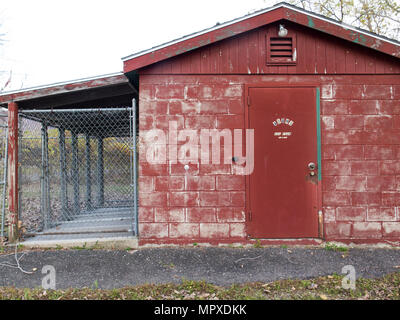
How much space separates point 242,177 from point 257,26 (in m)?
2.63

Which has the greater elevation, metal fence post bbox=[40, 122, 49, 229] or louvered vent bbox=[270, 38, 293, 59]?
louvered vent bbox=[270, 38, 293, 59]

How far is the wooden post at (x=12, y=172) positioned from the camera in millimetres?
4582

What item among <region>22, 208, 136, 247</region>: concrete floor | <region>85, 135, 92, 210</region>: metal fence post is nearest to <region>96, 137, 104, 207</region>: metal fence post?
<region>85, 135, 92, 210</region>: metal fence post

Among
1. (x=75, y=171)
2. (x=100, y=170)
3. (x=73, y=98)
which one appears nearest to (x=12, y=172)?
(x=73, y=98)

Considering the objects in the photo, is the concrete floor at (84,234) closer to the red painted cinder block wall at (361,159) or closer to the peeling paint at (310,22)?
the red painted cinder block wall at (361,159)

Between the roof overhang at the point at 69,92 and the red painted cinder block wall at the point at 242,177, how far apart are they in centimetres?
68

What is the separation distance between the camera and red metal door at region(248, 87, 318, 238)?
4453mm

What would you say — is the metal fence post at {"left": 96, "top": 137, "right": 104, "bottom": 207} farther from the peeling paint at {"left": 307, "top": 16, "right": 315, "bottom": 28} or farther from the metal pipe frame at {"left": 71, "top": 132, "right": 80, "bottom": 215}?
the peeling paint at {"left": 307, "top": 16, "right": 315, "bottom": 28}

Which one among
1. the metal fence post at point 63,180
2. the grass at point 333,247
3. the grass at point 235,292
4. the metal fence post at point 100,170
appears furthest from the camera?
the metal fence post at point 100,170

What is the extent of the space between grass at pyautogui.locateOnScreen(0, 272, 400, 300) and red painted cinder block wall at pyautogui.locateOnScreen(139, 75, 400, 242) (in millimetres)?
1171

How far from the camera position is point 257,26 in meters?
4.42

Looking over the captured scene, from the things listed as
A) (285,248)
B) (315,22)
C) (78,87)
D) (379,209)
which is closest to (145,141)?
(78,87)

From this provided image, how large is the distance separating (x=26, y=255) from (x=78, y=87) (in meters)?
3.00

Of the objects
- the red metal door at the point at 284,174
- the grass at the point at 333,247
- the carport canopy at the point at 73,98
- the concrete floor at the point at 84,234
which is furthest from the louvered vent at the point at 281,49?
the concrete floor at the point at 84,234
